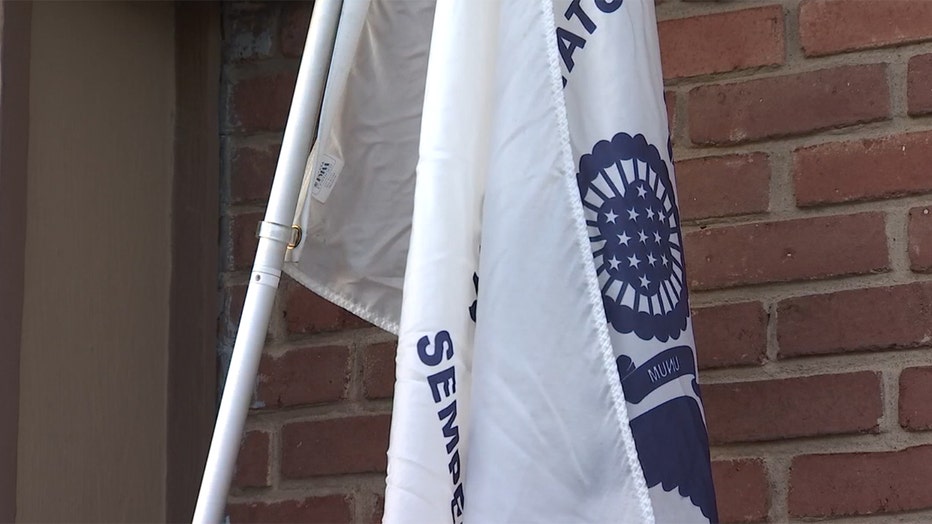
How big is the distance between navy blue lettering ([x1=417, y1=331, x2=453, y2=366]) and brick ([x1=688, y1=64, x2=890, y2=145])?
57cm

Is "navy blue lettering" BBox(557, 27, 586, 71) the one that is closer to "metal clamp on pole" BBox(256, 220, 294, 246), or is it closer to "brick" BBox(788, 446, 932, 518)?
"metal clamp on pole" BBox(256, 220, 294, 246)

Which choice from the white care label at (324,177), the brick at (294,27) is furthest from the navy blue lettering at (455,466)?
the brick at (294,27)

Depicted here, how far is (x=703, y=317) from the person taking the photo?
1.35 meters

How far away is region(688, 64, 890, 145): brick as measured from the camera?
133 centimetres

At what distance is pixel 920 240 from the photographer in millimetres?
1286

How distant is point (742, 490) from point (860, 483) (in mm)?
119

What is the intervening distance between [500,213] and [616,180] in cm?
10

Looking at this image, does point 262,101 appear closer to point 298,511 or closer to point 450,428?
point 298,511

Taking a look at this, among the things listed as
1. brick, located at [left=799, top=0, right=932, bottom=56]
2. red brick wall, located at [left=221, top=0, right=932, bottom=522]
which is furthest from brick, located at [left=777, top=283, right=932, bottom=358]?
brick, located at [left=799, top=0, right=932, bottom=56]

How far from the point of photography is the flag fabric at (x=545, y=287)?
0.91 meters

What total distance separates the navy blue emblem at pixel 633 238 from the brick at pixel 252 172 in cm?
66

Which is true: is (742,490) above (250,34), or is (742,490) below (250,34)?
below

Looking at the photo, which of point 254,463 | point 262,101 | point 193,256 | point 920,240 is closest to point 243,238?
point 193,256

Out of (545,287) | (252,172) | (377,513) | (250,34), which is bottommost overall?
(377,513)
